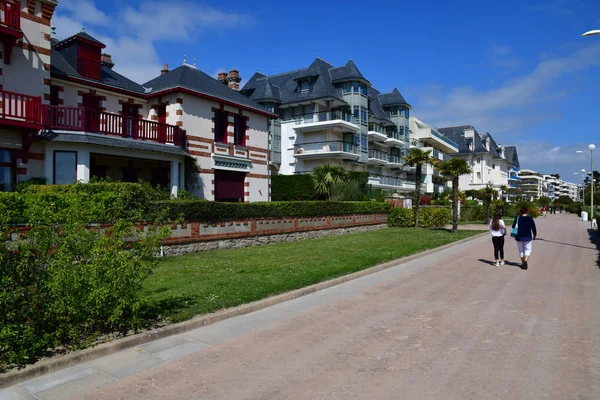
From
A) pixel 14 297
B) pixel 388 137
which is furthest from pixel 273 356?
pixel 388 137

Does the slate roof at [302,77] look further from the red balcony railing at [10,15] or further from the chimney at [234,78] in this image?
the red balcony railing at [10,15]

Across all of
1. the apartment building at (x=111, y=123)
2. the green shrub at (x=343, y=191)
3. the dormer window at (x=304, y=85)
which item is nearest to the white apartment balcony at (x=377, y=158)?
the dormer window at (x=304, y=85)

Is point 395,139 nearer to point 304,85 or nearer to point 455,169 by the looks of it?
point 304,85

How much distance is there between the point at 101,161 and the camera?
1983 centimetres

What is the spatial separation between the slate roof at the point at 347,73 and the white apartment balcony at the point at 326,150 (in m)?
7.54

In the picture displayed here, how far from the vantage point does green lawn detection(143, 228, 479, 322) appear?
7.64 m

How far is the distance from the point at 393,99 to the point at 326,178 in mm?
31697

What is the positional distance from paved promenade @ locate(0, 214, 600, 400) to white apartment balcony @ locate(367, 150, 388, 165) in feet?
130

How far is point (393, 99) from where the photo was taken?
57.9 meters

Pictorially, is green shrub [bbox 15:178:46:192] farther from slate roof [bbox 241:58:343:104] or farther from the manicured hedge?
slate roof [bbox 241:58:343:104]

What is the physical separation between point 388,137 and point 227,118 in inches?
1311

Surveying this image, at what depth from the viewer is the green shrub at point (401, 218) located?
1230 inches

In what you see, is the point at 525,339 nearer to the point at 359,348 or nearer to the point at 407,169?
the point at 359,348

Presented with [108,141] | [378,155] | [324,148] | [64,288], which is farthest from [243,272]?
[378,155]
